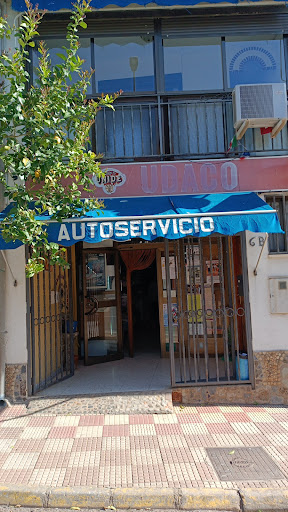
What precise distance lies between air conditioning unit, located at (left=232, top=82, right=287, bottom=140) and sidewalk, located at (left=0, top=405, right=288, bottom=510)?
4.47 meters

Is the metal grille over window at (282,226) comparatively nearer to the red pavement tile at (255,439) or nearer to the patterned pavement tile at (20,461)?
the red pavement tile at (255,439)

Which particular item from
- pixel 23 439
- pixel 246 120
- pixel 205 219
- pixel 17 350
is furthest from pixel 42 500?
pixel 246 120

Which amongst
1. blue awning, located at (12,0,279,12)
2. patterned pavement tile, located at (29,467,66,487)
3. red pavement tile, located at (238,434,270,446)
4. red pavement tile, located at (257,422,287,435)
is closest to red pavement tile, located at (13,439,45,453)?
patterned pavement tile, located at (29,467,66,487)

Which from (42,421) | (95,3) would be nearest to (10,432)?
(42,421)

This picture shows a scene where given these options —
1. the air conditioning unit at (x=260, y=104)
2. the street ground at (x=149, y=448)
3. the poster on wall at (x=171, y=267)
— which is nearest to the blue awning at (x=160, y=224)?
the air conditioning unit at (x=260, y=104)

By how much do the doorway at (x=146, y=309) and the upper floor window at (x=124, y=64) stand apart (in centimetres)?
497

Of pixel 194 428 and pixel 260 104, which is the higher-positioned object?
pixel 260 104

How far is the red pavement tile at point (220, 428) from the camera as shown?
5109 mm

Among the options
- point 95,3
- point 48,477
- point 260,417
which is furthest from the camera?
point 95,3

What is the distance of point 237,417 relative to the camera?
5621 millimetres

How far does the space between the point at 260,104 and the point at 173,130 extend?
1.49 metres

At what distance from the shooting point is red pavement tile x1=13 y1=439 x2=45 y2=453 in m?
4.68

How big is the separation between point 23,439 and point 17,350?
1468 mm

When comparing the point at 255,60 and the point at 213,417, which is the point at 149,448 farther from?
the point at 255,60
